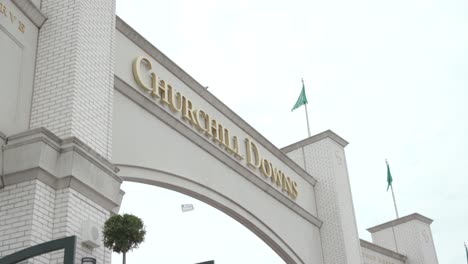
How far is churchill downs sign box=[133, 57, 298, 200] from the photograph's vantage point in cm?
1397

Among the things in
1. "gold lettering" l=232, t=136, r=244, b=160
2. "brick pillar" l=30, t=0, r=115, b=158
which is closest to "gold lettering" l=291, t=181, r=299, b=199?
"gold lettering" l=232, t=136, r=244, b=160

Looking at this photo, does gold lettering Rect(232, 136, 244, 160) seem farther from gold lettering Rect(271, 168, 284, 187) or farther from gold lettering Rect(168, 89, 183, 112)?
gold lettering Rect(168, 89, 183, 112)

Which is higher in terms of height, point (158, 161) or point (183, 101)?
point (183, 101)

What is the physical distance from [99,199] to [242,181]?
717 cm

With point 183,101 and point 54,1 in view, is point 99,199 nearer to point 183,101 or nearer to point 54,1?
point 54,1

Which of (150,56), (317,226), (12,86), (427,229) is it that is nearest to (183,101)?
(150,56)

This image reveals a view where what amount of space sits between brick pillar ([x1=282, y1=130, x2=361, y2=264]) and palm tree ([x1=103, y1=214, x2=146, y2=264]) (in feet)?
37.5

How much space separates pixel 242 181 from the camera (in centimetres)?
1703

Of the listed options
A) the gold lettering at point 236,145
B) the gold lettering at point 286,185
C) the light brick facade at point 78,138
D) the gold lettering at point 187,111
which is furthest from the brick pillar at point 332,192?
the gold lettering at point 187,111

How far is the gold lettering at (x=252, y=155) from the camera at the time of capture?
1762cm

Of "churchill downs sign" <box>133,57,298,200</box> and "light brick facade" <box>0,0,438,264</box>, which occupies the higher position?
"churchill downs sign" <box>133,57,298,200</box>

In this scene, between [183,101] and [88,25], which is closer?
[88,25]

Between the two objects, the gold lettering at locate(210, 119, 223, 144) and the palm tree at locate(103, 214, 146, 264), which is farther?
the gold lettering at locate(210, 119, 223, 144)

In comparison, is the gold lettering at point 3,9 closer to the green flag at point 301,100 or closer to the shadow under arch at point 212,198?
the shadow under arch at point 212,198
